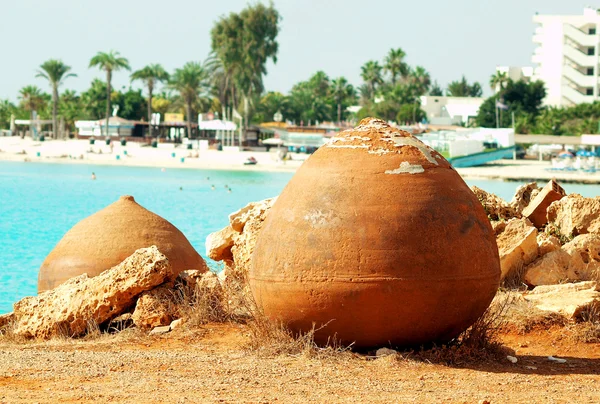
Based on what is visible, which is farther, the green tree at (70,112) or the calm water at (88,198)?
the green tree at (70,112)

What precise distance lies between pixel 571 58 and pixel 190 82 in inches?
1620

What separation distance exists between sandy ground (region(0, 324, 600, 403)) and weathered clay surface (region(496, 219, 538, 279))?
2755mm

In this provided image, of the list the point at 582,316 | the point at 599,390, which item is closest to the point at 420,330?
the point at 599,390

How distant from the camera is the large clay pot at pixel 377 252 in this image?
24.6 ft

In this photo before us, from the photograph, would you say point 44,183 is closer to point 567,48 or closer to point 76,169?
point 76,169

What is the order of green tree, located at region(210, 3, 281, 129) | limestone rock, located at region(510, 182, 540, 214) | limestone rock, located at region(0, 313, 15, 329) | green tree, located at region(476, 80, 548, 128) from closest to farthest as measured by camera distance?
1. limestone rock, located at region(0, 313, 15, 329)
2. limestone rock, located at region(510, 182, 540, 214)
3. green tree, located at region(210, 3, 281, 129)
4. green tree, located at region(476, 80, 548, 128)

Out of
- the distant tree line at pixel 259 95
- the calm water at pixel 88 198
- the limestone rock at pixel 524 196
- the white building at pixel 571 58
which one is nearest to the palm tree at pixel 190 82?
the distant tree line at pixel 259 95

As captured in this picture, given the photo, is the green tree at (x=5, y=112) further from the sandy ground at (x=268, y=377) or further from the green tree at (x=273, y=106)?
the sandy ground at (x=268, y=377)

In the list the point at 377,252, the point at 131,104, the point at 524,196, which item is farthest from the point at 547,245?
the point at 131,104

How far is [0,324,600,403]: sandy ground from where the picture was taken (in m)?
6.54

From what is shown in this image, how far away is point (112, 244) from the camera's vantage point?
11.6 meters

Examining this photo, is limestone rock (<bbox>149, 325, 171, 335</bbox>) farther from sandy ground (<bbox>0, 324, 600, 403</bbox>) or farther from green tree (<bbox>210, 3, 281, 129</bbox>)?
green tree (<bbox>210, 3, 281, 129</bbox>)

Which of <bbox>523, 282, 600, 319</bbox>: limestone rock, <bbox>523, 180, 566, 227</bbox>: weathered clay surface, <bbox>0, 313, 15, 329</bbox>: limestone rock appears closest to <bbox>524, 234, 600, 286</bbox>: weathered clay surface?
<bbox>523, 282, 600, 319</bbox>: limestone rock

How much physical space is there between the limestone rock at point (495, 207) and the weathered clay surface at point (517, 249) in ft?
4.57
